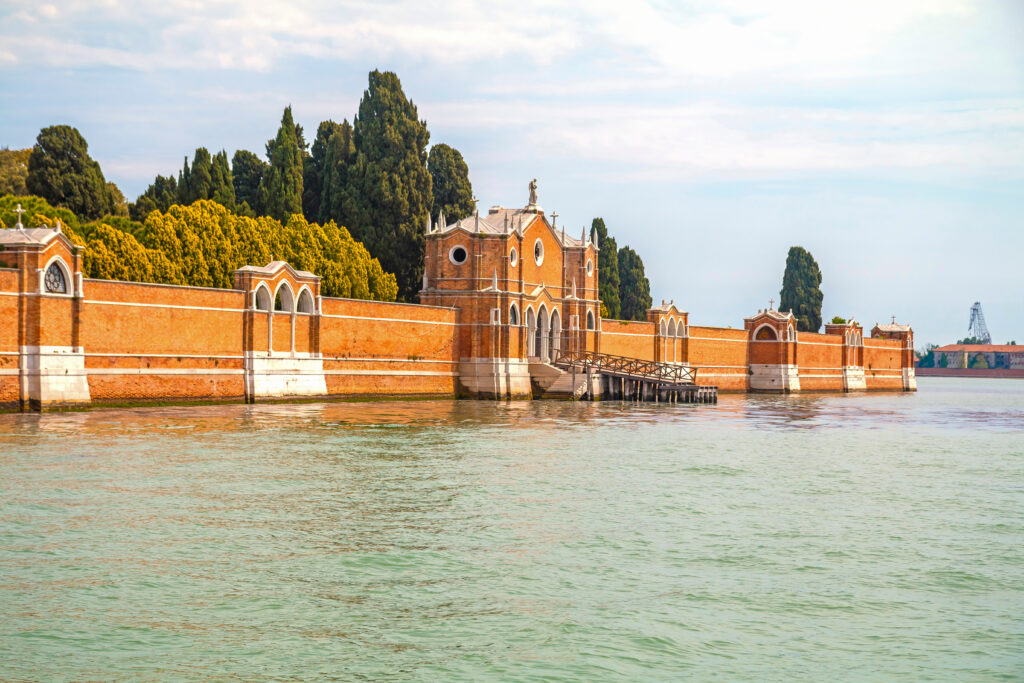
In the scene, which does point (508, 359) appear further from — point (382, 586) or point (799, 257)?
point (799, 257)

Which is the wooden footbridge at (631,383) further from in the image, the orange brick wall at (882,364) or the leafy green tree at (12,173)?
the orange brick wall at (882,364)

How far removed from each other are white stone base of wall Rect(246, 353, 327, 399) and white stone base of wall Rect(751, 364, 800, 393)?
1295 inches

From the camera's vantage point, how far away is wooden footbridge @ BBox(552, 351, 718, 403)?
4450 centimetres

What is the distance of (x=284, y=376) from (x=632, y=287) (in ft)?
129

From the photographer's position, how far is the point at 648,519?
1552 centimetres

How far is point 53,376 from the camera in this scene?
28484mm

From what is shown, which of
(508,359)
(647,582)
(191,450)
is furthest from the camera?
(508,359)

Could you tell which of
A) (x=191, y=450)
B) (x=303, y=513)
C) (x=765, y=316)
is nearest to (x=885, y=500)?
(x=303, y=513)

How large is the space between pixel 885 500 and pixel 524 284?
28.5 m

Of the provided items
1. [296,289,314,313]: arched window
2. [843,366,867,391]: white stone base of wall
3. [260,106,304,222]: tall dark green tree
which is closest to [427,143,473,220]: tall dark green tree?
[260,106,304,222]: tall dark green tree

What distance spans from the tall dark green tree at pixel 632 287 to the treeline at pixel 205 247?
2606 cm

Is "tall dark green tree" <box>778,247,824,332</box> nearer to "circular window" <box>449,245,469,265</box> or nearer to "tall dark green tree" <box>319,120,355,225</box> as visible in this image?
"tall dark green tree" <box>319,120,355,225</box>

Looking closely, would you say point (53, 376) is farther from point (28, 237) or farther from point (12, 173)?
point (12, 173)

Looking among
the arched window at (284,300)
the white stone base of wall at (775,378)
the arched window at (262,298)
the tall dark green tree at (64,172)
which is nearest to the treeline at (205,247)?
the tall dark green tree at (64,172)
